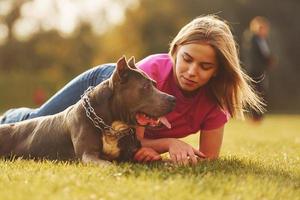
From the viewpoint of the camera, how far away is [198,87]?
7.27 m

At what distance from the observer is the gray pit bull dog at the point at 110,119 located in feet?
21.0

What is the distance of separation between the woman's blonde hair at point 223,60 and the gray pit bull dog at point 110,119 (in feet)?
2.71

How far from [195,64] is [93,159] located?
1.53 metres

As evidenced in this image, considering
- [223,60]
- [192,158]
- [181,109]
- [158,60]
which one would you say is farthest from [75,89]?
[192,158]

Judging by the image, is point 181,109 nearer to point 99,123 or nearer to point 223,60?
point 223,60

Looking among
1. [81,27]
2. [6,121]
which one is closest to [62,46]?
[81,27]

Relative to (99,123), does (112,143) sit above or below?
below

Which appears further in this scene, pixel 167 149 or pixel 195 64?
pixel 167 149

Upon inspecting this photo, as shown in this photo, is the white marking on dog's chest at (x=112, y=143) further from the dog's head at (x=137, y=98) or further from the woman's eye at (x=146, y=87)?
the woman's eye at (x=146, y=87)

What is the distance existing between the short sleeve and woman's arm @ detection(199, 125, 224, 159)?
2.3 inches

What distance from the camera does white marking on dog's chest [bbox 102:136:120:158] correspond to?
6.65 m

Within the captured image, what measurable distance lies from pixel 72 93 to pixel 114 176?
3051mm

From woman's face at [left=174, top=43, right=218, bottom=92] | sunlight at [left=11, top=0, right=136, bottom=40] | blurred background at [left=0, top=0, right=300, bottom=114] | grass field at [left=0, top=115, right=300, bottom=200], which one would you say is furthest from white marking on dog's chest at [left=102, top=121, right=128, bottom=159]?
sunlight at [left=11, top=0, right=136, bottom=40]

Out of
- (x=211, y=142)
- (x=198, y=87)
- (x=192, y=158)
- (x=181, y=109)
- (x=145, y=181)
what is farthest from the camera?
(x=211, y=142)
